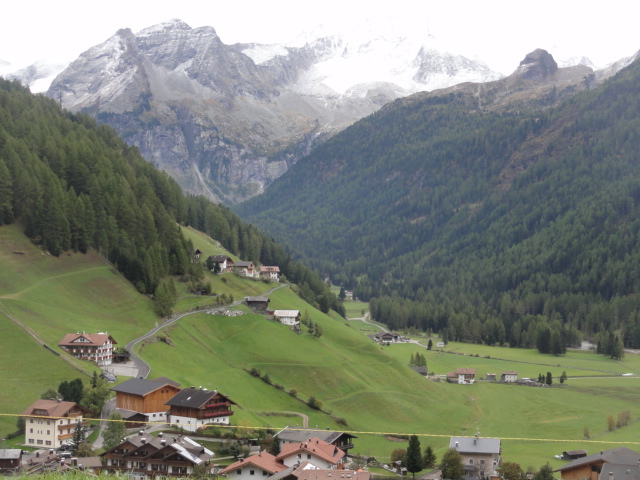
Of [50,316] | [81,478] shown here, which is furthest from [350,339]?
[81,478]

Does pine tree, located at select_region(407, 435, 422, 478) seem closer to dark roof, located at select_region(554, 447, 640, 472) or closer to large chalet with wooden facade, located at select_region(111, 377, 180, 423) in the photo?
dark roof, located at select_region(554, 447, 640, 472)

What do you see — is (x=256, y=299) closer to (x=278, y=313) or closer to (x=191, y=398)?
(x=278, y=313)

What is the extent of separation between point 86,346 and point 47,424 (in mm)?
26289

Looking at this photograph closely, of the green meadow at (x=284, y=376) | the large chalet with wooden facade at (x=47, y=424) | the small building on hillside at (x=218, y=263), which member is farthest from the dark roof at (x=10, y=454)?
the small building on hillside at (x=218, y=263)

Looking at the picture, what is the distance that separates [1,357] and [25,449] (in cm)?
2299

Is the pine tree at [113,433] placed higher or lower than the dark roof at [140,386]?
lower

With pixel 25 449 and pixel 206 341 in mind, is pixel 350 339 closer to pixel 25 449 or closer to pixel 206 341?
pixel 206 341

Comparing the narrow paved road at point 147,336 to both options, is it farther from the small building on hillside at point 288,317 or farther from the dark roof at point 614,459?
the dark roof at point 614,459

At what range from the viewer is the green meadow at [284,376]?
347ft

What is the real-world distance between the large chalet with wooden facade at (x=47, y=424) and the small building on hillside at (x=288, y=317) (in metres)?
70.2

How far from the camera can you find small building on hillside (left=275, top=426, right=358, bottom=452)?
89.6 meters

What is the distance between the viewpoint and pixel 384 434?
113m

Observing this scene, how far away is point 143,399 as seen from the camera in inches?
3649

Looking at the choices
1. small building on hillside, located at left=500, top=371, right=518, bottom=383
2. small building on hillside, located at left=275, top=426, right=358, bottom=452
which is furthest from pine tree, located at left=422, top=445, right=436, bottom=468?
small building on hillside, located at left=500, top=371, right=518, bottom=383
